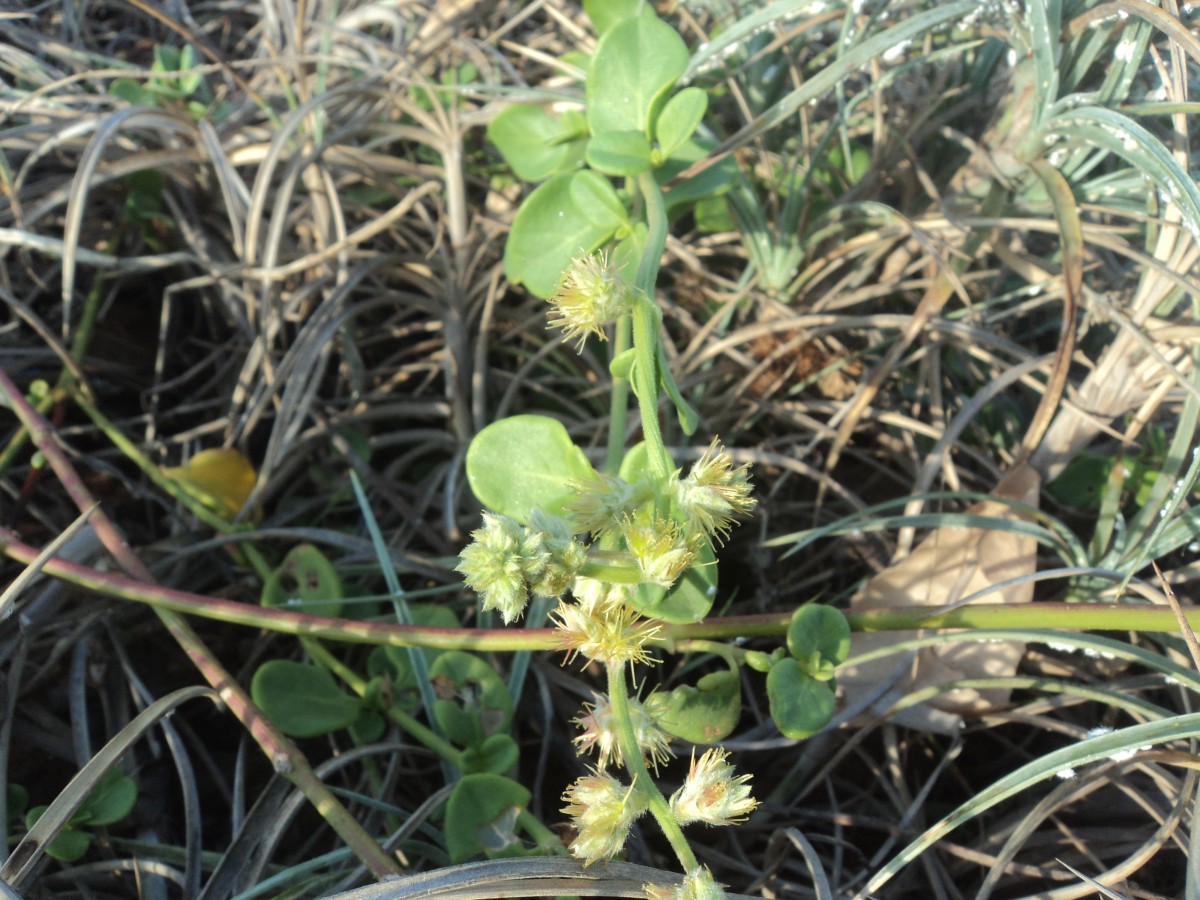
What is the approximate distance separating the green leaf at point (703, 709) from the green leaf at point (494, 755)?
0.25 meters

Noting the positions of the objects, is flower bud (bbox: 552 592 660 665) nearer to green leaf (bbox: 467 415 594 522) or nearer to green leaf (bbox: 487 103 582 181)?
green leaf (bbox: 467 415 594 522)

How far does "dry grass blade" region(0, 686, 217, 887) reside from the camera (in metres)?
0.85

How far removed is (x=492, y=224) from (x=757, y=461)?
0.61m

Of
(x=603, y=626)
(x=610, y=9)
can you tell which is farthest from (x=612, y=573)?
(x=610, y=9)

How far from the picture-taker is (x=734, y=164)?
1.25 metres

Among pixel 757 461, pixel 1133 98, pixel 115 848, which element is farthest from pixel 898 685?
pixel 115 848

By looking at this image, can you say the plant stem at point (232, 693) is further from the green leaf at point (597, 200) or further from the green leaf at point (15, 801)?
the green leaf at point (597, 200)

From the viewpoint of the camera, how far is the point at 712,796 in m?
0.73

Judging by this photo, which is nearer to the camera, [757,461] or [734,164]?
[734,164]

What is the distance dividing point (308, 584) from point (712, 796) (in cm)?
70

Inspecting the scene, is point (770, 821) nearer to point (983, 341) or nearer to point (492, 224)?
point (983, 341)

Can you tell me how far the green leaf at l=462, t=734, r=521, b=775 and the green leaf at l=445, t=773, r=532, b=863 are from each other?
0.06m

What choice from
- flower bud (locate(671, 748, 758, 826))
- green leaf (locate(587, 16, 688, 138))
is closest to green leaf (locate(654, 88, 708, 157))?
green leaf (locate(587, 16, 688, 138))

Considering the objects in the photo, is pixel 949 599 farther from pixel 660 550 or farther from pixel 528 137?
pixel 528 137
